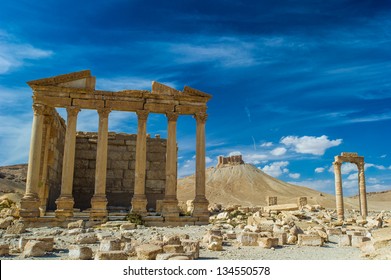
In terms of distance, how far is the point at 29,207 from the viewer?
17.9 meters

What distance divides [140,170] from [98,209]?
278 cm

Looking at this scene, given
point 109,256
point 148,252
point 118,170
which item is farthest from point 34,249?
point 118,170

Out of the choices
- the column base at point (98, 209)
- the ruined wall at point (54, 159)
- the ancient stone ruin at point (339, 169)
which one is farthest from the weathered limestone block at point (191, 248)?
the ancient stone ruin at point (339, 169)

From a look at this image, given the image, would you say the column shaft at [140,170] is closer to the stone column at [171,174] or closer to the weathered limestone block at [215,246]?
the stone column at [171,174]

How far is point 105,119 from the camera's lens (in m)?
19.8

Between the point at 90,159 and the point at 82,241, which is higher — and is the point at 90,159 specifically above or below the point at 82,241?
above

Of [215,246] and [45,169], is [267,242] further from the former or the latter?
[45,169]

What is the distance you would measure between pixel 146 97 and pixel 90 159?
756 cm

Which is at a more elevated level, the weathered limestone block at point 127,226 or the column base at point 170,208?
the column base at point 170,208

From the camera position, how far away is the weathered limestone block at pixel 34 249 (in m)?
9.08

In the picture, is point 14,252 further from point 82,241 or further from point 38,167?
point 38,167

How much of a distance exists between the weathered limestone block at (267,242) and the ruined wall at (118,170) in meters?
14.7

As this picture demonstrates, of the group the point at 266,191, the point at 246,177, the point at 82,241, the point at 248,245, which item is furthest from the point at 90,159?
the point at 246,177

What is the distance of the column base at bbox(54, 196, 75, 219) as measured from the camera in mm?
18172
